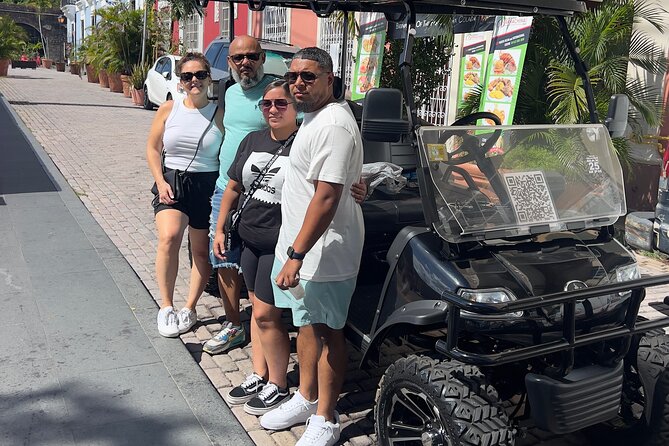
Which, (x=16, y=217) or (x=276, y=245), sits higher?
(x=276, y=245)

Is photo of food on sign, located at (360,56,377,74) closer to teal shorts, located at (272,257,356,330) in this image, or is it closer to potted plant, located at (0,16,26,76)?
teal shorts, located at (272,257,356,330)

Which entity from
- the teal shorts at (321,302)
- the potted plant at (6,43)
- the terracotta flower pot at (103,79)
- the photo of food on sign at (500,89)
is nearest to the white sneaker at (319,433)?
the teal shorts at (321,302)

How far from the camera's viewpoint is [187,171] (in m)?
4.61

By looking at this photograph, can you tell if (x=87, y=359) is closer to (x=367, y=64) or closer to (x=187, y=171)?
(x=187, y=171)

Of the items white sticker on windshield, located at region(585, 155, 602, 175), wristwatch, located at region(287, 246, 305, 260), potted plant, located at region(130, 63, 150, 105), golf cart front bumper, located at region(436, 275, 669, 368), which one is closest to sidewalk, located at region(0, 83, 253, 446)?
wristwatch, located at region(287, 246, 305, 260)

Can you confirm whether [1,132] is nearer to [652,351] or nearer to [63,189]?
[63,189]

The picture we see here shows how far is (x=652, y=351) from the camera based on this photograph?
10.3ft

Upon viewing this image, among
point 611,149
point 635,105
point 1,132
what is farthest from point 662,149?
point 1,132

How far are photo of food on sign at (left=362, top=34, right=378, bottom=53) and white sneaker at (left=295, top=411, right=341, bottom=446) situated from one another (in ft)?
23.1

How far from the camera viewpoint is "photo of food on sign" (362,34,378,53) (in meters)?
9.62

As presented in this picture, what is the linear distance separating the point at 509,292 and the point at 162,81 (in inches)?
636

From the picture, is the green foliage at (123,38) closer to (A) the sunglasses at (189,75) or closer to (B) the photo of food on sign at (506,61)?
(B) the photo of food on sign at (506,61)

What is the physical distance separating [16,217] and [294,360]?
14.3ft

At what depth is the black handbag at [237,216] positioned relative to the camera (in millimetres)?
3727
